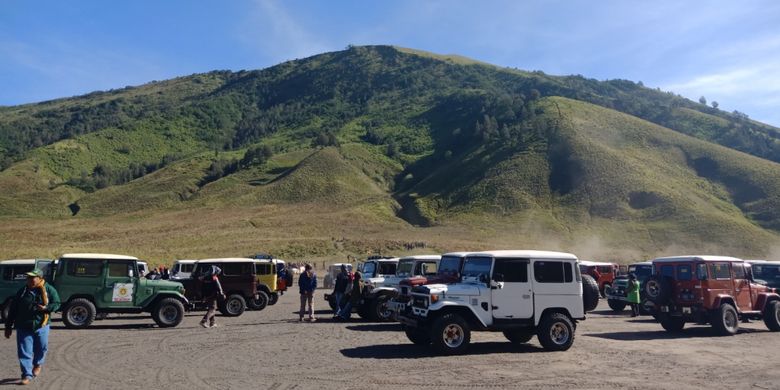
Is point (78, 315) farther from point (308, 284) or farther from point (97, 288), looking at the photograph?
point (308, 284)

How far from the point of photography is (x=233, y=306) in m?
21.8

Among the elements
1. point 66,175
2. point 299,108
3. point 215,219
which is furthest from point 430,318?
A: point 299,108

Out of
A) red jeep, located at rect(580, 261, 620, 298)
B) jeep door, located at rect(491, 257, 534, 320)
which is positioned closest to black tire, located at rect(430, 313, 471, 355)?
jeep door, located at rect(491, 257, 534, 320)

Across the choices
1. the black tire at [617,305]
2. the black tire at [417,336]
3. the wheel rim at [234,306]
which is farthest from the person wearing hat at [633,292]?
the wheel rim at [234,306]

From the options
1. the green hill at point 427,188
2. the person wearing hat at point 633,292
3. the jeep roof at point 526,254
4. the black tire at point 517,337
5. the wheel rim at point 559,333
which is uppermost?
the green hill at point 427,188

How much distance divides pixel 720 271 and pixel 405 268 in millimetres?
9869

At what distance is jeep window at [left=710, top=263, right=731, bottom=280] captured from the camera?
17016 mm

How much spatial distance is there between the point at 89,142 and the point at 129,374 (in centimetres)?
14552

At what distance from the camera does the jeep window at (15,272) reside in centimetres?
1872

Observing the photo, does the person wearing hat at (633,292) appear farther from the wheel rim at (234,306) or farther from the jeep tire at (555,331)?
the wheel rim at (234,306)

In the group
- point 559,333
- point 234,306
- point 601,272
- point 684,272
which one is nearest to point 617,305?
point 601,272

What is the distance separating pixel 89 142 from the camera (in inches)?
5448

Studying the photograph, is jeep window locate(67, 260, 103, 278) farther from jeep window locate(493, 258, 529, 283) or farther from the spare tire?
the spare tire

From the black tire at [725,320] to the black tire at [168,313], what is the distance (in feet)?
52.5
